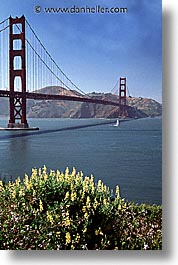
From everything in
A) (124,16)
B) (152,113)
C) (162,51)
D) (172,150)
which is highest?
(124,16)

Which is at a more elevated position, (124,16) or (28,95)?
(124,16)

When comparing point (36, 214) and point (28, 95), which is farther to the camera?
point (28, 95)

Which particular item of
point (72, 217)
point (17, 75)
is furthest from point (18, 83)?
point (72, 217)

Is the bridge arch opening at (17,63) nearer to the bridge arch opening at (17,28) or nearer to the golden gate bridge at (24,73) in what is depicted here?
the golden gate bridge at (24,73)

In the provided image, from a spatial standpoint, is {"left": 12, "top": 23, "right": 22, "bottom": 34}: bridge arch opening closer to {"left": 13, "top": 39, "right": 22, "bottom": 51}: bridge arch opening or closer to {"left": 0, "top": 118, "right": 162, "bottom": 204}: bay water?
{"left": 13, "top": 39, "right": 22, "bottom": 51}: bridge arch opening

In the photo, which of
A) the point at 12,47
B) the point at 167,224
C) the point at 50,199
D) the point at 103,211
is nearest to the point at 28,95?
the point at 12,47

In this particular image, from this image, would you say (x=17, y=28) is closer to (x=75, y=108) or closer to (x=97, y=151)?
(x=75, y=108)

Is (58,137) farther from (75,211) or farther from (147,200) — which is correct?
(147,200)
